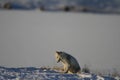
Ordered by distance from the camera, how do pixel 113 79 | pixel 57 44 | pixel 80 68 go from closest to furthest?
pixel 113 79 < pixel 80 68 < pixel 57 44

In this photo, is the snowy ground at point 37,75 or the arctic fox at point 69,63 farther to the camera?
the arctic fox at point 69,63

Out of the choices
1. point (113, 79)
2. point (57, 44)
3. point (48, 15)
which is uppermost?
point (48, 15)

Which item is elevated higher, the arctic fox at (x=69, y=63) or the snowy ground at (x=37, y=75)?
the arctic fox at (x=69, y=63)

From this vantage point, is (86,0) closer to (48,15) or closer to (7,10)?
(48,15)

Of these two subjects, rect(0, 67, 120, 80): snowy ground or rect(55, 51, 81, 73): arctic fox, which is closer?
rect(0, 67, 120, 80): snowy ground

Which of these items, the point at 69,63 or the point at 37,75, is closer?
the point at 37,75

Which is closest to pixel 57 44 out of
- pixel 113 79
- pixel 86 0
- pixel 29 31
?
pixel 29 31

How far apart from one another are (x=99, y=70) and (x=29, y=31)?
144cm

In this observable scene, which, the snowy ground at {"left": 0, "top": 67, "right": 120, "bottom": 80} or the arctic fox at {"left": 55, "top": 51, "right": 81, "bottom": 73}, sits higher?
the arctic fox at {"left": 55, "top": 51, "right": 81, "bottom": 73}

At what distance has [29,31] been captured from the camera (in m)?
6.73

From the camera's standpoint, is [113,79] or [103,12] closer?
[113,79]

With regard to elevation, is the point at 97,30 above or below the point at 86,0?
below

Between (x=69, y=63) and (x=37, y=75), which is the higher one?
(x=69, y=63)

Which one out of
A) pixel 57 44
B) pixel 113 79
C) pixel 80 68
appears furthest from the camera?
pixel 57 44
